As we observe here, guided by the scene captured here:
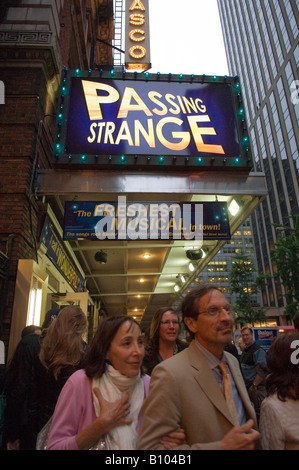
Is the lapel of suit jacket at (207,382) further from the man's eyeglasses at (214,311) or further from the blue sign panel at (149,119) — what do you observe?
the blue sign panel at (149,119)

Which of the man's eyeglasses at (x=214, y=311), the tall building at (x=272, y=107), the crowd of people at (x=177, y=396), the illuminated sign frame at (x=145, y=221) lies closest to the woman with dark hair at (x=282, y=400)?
the crowd of people at (x=177, y=396)

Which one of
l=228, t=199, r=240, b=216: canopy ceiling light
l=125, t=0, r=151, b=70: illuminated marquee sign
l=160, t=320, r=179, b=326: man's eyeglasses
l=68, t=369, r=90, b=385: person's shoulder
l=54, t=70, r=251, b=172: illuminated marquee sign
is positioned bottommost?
l=68, t=369, r=90, b=385: person's shoulder

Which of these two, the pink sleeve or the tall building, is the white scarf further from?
the tall building

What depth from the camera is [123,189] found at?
263 inches

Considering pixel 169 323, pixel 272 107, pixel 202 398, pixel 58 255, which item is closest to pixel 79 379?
pixel 202 398

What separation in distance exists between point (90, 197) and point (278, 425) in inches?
264

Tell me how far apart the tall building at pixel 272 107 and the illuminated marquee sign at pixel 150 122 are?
40.2m

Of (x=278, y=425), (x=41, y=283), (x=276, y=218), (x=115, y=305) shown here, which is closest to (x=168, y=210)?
(x=41, y=283)

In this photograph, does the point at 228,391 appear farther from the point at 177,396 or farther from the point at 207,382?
the point at 177,396

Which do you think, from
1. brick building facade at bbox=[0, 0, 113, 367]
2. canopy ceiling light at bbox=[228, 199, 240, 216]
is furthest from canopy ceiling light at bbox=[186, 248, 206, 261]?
brick building facade at bbox=[0, 0, 113, 367]

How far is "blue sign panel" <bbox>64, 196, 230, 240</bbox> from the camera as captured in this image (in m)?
6.24

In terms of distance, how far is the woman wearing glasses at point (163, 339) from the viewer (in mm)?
3810

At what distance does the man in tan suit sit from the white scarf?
23 cm

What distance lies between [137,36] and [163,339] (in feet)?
43.6
